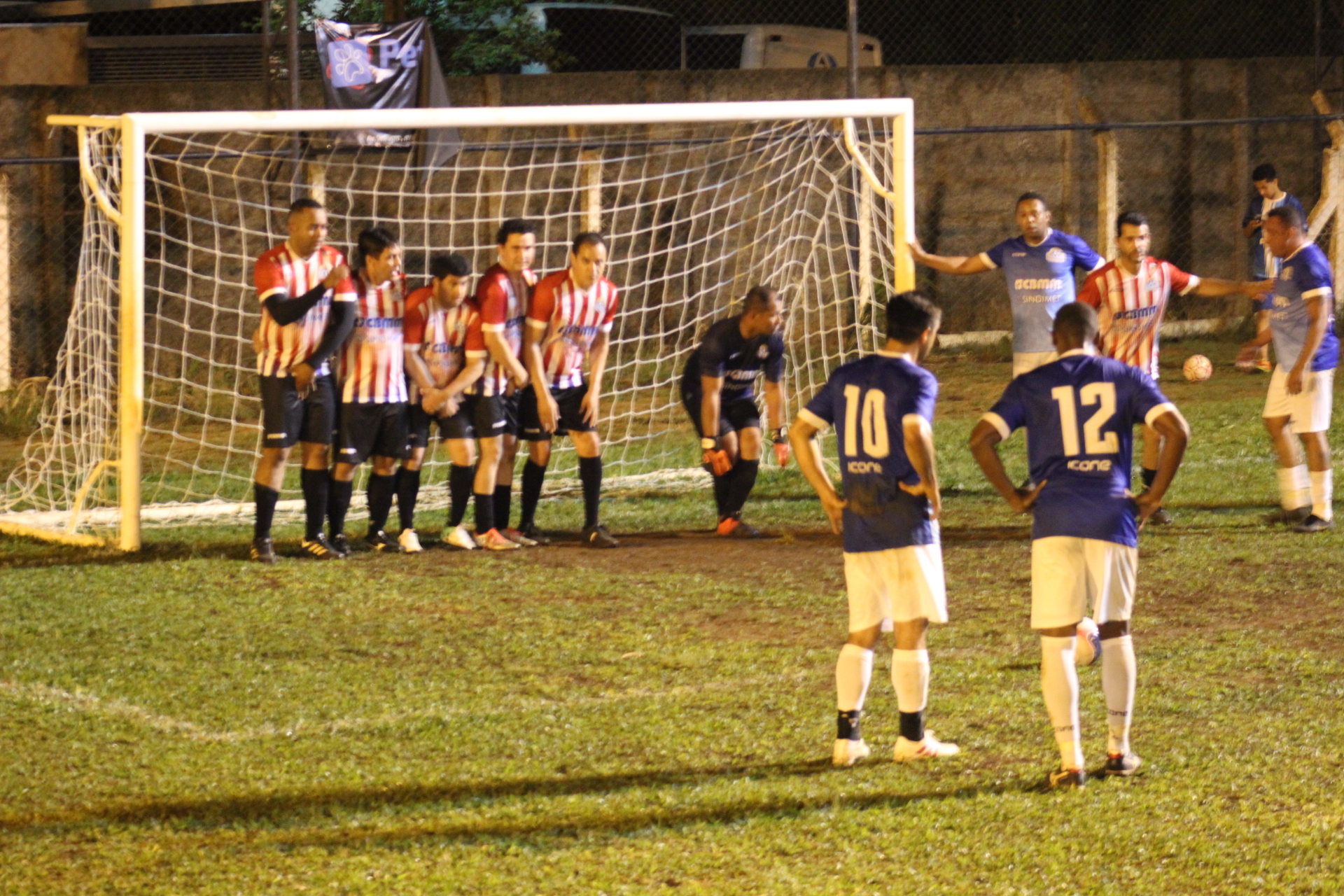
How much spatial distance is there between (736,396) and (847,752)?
423 cm

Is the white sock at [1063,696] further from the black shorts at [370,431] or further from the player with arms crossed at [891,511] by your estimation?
the black shorts at [370,431]

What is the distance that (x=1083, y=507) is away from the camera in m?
4.94

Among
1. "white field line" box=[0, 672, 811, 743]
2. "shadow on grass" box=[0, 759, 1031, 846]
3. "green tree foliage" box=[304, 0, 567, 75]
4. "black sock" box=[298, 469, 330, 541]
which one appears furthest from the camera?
"green tree foliage" box=[304, 0, 567, 75]

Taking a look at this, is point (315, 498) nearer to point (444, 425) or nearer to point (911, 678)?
point (444, 425)

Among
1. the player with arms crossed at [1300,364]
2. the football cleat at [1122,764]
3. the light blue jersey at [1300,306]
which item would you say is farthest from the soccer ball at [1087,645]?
the light blue jersey at [1300,306]

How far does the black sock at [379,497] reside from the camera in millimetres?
9008

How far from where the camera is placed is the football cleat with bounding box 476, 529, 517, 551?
9.11 m

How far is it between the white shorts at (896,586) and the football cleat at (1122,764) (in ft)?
2.30

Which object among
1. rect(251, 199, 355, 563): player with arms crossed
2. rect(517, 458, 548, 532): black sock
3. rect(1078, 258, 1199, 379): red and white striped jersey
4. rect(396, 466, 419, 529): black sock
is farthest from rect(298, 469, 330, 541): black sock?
rect(1078, 258, 1199, 379): red and white striped jersey

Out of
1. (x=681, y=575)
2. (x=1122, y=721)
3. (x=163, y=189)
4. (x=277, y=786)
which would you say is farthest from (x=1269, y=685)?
(x=163, y=189)

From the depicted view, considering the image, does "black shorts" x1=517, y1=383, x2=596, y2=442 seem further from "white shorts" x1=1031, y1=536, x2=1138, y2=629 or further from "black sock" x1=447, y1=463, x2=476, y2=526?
"white shorts" x1=1031, y1=536, x2=1138, y2=629

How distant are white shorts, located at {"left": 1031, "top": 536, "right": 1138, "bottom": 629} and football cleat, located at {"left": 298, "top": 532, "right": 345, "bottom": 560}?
4951 mm

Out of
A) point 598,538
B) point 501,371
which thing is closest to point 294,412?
point 501,371

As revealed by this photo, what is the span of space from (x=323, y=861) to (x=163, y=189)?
1293 cm
